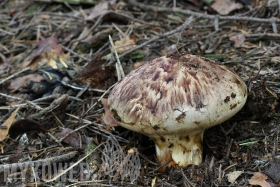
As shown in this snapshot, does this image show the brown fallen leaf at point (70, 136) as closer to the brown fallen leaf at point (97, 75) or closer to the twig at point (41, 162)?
the twig at point (41, 162)

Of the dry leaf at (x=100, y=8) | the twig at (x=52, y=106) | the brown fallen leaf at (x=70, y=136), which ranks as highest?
the dry leaf at (x=100, y=8)

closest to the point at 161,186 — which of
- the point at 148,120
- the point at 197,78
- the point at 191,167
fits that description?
the point at 191,167

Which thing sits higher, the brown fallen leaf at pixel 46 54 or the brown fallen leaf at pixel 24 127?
the brown fallen leaf at pixel 46 54

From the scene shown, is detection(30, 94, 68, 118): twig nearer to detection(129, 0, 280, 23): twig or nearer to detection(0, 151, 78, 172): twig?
detection(0, 151, 78, 172): twig

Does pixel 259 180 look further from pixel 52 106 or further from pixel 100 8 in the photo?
pixel 100 8

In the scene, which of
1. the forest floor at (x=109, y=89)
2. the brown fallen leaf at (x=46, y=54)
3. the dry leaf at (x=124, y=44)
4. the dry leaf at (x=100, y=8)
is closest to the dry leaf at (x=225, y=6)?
the forest floor at (x=109, y=89)

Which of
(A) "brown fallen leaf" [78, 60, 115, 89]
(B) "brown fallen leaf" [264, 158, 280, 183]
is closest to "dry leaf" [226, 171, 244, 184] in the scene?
(B) "brown fallen leaf" [264, 158, 280, 183]

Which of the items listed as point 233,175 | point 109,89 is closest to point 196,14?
point 109,89

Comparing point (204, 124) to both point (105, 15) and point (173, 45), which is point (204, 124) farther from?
point (105, 15)
